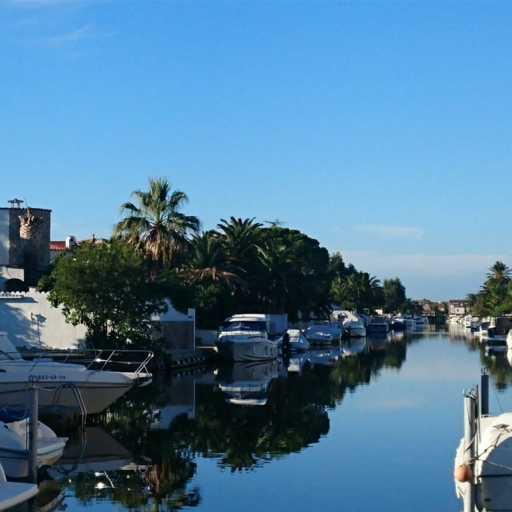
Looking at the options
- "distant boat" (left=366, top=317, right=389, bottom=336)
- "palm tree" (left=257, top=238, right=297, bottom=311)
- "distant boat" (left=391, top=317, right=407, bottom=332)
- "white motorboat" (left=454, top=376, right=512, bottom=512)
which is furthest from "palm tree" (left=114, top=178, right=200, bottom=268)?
"distant boat" (left=391, top=317, right=407, bottom=332)

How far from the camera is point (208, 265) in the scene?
6969cm

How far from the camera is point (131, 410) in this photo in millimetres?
31438

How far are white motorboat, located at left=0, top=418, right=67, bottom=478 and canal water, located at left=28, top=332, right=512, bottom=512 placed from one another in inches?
18.5

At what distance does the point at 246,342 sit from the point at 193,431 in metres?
29.2

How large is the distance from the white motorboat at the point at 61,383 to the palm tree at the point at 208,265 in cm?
3965

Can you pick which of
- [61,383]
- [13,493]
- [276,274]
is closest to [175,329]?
[61,383]

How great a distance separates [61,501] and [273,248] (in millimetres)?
66024

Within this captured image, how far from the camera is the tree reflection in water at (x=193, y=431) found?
60.6ft

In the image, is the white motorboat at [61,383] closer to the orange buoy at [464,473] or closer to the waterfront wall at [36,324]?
the orange buoy at [464,473]

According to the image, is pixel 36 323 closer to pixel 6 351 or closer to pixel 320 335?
pixel 6 351

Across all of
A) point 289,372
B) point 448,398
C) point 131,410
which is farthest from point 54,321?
point 448,398

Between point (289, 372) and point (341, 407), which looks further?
point (289, 372)

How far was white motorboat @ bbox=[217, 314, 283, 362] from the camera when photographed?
5581cm

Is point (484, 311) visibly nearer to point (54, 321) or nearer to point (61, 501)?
Result: point (54, 321)
